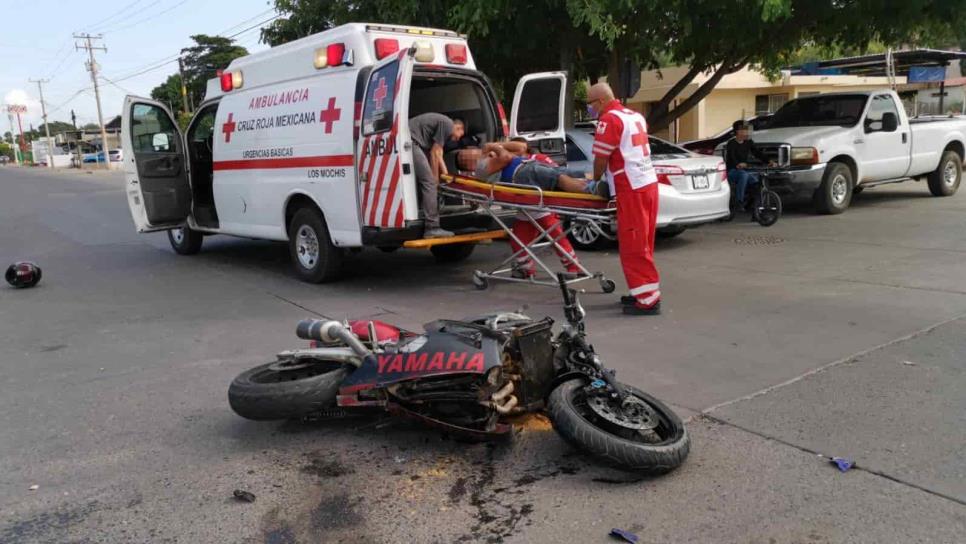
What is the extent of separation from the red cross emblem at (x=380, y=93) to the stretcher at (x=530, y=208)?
3.34ft

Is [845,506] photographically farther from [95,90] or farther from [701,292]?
[95,90]

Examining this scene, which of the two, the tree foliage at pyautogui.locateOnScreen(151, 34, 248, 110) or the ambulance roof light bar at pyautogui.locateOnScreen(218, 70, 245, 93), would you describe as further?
the tree foliage at pyautogui.locateOnScreen(151, 34, 248, 110)

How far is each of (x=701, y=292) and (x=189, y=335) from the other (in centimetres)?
477

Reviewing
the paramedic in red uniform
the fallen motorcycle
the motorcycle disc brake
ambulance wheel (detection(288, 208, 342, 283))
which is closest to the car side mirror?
the paramedic in red uniform

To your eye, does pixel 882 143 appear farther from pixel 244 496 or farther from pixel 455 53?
pixel 244 496

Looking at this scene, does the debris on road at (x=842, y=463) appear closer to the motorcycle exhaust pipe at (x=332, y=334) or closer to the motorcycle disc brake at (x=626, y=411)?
the motorcycle disc brake at (x=626, y=411)

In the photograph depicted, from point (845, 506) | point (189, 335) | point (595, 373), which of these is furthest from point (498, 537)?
point (189, 335)

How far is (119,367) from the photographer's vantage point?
18.3 ft

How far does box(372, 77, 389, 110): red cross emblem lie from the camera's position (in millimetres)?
6987

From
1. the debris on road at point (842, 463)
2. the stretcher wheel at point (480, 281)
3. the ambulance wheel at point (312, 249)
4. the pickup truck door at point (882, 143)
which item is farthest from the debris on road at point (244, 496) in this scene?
the pickup truck door at point (882, 143)

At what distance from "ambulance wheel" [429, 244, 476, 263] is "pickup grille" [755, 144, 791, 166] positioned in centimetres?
534

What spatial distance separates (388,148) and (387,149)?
0.5 inches

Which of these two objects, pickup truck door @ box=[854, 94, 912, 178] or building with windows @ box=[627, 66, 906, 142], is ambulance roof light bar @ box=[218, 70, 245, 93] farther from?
building with windows @ box=[627, 66, 906, 142]

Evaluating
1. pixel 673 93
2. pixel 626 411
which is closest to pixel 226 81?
pixel 626 411
